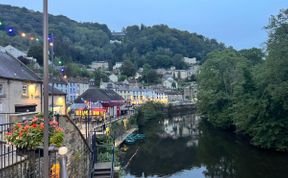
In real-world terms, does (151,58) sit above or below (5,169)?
above

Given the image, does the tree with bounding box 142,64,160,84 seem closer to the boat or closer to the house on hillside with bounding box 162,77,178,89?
the house on hillside with bounding box 162,77,178,89

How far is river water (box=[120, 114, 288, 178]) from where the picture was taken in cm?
2866

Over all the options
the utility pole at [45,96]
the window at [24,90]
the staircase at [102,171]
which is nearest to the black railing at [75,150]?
the staircase at [102,171]

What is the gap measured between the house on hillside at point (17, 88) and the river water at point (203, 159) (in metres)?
9.47

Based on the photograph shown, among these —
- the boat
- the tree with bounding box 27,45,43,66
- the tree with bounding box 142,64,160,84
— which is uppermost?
the tree with bounding box 27,45,43,66

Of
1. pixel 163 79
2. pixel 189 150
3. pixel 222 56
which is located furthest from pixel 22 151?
pixel 163 79

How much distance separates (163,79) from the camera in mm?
152750

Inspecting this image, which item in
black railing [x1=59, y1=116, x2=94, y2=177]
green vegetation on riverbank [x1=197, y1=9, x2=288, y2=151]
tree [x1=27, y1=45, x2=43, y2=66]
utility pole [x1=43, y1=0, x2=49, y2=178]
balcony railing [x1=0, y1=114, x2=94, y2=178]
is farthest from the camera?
tree [x1=27, y1=45, x2=43, y2=66]

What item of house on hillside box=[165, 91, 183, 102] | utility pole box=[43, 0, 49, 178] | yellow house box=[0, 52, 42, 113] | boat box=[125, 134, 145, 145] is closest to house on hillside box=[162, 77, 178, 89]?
house on hillside box=[165, 91, 183, 102]

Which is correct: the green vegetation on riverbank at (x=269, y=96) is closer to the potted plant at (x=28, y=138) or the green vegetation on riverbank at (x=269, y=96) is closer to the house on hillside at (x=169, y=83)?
the potted plant at (x=28, y=138)

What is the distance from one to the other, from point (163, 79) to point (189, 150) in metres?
114

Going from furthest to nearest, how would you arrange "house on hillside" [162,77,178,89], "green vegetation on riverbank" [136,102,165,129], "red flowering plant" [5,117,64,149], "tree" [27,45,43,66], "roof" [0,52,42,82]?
"house on hillside" [162,77,178,89] < "tree" [27,45,43,66] < "green vegetation on riverbank" [136,102,165,129] < "roof" [0,52,42,82] < "red flowering plant" [5,117,64,149]

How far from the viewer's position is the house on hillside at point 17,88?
2352cm

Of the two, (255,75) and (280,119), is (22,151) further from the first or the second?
(255,75)
